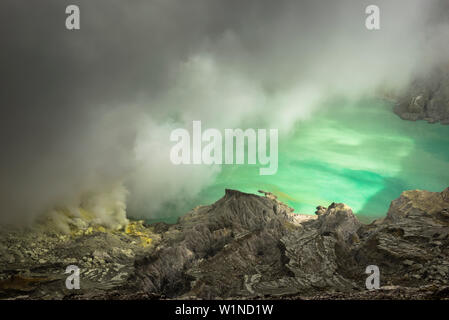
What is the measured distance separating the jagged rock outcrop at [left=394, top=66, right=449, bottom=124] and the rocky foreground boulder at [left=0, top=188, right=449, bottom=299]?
21.6 meters

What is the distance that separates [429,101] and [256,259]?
29.7 m

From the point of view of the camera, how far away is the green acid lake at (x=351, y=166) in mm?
23719

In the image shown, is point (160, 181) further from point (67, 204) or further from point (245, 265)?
point (245, 265)

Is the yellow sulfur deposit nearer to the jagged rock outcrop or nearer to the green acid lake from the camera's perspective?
the green acid lake

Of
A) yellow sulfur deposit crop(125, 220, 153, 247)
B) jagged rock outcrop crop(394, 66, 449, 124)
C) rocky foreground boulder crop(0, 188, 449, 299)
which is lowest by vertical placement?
yellow sulfur deposit crop(125, 220, 153, 247)

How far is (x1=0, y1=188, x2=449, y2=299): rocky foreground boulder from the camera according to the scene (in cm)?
1100

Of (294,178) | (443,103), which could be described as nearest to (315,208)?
(294,178)

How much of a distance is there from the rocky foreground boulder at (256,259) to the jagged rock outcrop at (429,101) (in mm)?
21570

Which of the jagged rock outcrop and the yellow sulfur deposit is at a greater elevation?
→ the jagged rock outcrop

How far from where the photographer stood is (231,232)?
1634 centimetres

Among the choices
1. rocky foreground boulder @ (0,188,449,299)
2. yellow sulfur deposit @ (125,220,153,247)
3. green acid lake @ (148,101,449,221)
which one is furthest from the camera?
green acid lake @ (148,101,449,221)

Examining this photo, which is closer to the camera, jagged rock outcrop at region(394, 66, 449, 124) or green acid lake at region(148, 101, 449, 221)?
green acid lake at region(148, 101, 449, 221)

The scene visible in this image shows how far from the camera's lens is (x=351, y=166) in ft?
89.3

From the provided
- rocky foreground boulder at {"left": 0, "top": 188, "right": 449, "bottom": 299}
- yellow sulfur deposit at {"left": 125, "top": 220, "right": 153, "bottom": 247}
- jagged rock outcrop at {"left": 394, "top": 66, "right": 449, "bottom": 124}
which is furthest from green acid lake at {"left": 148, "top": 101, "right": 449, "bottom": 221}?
rocky foreground boulder at {"left": 0, "top": 188, "right": 449, "bottom": 299}
